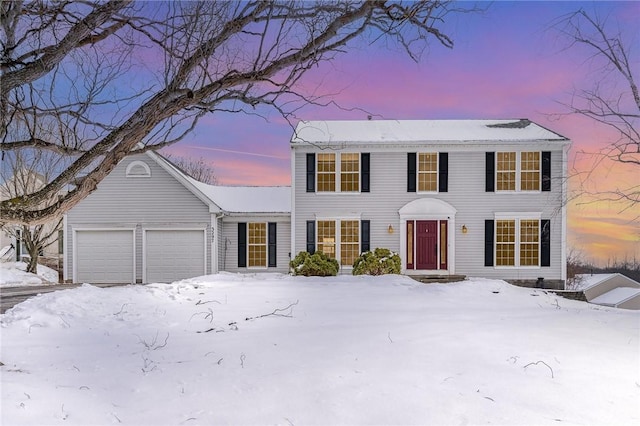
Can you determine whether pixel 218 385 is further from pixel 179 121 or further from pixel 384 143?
pixel 384 143

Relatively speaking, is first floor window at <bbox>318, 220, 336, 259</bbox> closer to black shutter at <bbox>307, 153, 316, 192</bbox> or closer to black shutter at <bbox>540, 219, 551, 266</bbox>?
black shutter at <bbox>307, 153, 316, 192</bbox>

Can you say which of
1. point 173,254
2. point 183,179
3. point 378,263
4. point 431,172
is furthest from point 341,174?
point 173,254

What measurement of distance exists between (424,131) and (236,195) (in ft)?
28.5

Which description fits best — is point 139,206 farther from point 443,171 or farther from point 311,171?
point 443,171

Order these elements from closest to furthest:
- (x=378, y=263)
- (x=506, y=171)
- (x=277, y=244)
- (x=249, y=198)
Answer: (x=378, y=263) → (x=506, y=171) → (x=277, y=244) → (x=249, y=198)

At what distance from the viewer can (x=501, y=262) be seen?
1711cm

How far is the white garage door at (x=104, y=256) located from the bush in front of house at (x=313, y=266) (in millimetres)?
6836

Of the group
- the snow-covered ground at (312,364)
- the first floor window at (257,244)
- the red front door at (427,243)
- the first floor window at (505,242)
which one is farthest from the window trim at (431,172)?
the snow-covered ground at (312,364)

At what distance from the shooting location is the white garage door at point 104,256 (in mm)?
17312

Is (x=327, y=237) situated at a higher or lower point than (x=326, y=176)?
lower

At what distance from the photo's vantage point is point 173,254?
1747 cm

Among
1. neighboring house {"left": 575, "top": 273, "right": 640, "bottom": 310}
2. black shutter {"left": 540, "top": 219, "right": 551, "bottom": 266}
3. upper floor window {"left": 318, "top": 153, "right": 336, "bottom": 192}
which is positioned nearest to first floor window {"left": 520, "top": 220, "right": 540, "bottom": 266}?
black shutter {"left": 540, "top": 219, "right": 551, "bottom": 266}

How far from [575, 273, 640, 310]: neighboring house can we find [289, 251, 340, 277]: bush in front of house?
1341 centimetres

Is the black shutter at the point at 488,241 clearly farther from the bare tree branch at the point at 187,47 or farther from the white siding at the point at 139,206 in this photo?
the bare tree branch at the point at 187,47
